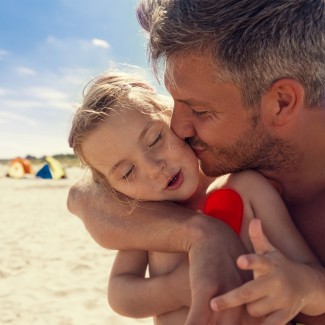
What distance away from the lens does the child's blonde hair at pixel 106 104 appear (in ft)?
8.85

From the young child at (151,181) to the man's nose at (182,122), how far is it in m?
0.05

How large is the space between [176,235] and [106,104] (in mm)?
864

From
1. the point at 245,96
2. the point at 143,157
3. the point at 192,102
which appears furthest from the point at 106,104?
the point at 245,96

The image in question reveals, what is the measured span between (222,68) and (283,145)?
51 centimetres

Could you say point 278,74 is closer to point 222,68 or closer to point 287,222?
point 222,68

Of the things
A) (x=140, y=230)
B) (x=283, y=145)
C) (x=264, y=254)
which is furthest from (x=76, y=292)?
(x=264, y=254)

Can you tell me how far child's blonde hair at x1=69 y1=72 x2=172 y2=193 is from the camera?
8.85 feet

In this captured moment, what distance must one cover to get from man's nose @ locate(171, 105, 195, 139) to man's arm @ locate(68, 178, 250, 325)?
381mm

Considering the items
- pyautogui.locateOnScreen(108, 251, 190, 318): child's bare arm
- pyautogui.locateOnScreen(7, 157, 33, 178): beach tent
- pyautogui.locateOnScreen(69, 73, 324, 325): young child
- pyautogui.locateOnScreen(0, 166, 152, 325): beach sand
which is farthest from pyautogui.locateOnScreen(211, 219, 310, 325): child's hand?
pyautogui.locateOnScreen(7, 157, 33, 178): beach tent

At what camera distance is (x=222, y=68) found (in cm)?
248

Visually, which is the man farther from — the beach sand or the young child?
the beach sand

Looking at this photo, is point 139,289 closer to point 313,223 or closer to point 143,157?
point 143,157

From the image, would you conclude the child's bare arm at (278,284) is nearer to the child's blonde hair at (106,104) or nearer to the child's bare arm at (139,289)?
the child's bare arm at (139,289)

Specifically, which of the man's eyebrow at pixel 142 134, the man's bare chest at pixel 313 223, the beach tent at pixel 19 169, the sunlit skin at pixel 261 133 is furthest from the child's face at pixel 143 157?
the beach tent at pixel 19 169
